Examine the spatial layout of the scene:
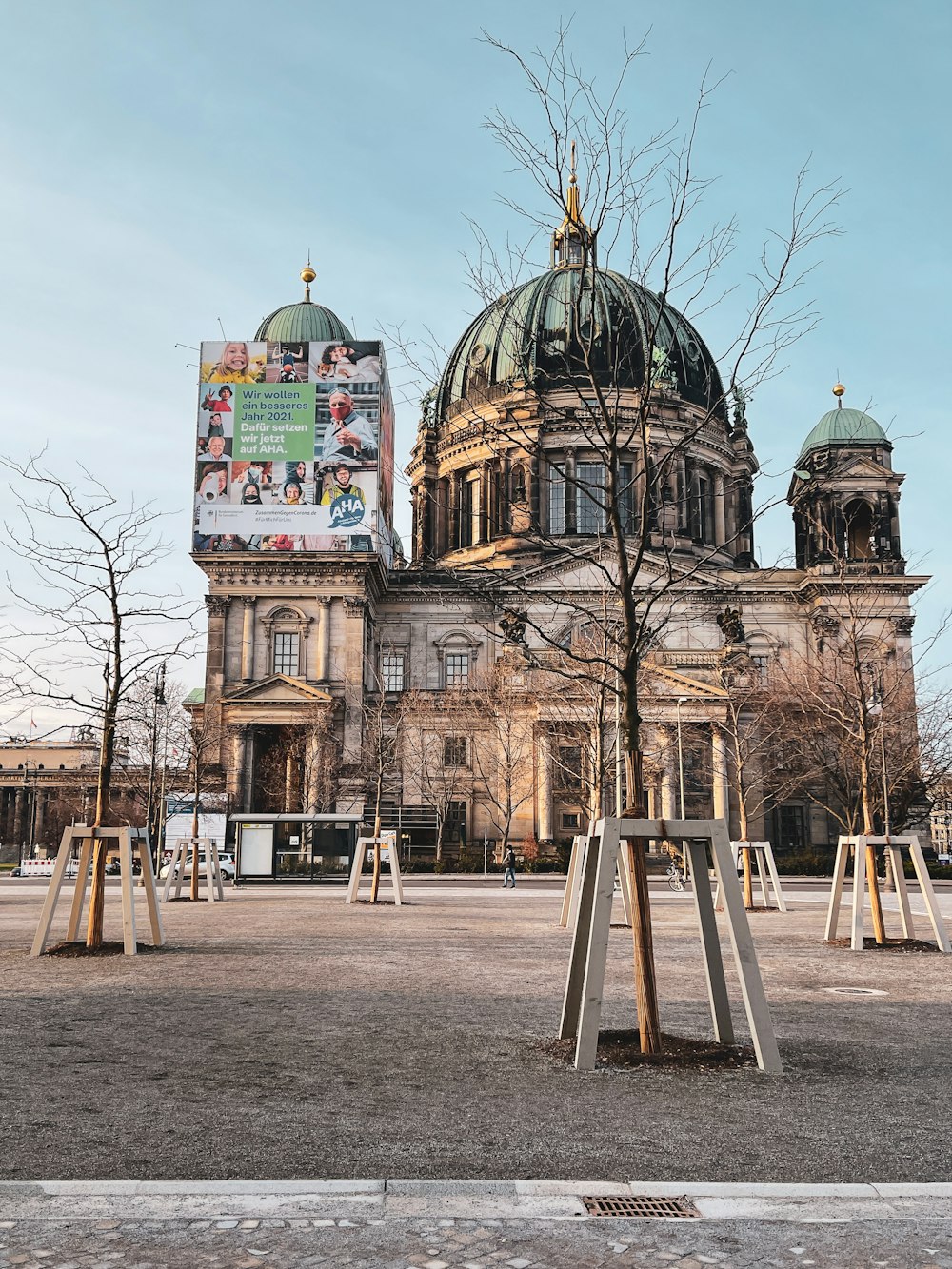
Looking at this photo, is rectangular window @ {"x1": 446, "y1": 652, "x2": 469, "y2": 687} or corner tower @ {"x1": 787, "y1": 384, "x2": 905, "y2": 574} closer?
corner tower @ {"x1": 787, "y1": 384, "x2": 905, "y2": 574}

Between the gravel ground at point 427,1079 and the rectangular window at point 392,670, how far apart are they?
62.6 meters

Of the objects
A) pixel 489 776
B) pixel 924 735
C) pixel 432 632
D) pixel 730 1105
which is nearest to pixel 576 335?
pixel 730 1105

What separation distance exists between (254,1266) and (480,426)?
381 inches

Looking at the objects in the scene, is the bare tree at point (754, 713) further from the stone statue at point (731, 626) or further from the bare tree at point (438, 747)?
the bare tree at point (438, 747)

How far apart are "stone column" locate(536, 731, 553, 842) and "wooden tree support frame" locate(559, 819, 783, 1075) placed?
5490 cm

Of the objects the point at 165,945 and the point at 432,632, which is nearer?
the point at 165,945

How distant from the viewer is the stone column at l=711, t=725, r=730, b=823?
6441 cm

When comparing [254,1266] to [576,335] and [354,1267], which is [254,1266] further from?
[576,335]

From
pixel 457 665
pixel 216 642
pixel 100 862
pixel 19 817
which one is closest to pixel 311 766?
pixel 216 642

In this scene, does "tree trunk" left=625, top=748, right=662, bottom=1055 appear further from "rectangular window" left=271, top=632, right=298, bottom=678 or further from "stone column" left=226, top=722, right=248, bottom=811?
"rectangular window" left=271, top=632, right=298, bottom=678

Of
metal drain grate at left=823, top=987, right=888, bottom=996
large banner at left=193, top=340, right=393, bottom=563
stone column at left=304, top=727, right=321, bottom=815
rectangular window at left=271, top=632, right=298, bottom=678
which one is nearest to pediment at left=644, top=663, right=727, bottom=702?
large banner at left=193, top=340, right=393, bottom=563

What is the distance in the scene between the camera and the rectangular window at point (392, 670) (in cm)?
7938

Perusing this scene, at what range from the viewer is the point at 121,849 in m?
15.7

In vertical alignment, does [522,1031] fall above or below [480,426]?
below
